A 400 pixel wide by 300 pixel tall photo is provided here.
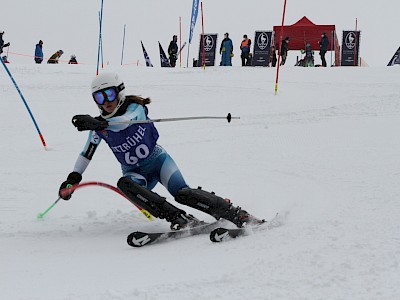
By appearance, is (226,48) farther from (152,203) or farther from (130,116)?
(152,203)

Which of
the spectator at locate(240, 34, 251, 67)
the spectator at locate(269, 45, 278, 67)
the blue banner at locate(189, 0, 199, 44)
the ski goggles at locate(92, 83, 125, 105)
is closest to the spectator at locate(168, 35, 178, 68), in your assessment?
the blue banner at locate(189, 0, 199, 44)

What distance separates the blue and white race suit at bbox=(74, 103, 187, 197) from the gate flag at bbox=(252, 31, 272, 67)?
58.1ft

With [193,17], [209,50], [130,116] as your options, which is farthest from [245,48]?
[130,116]

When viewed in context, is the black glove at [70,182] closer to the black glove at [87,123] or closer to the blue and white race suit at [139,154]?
the blue and white race suit at [139,154]

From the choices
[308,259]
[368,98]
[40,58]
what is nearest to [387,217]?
[308,259]

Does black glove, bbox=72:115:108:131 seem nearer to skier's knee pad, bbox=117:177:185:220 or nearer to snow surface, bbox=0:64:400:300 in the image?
skier's knee pad, bbox=117:177:185:220

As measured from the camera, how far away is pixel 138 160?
14.6 ft

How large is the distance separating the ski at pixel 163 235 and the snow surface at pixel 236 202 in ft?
0.22

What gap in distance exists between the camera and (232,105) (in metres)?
11.6

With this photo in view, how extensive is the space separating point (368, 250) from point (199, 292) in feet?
3.28

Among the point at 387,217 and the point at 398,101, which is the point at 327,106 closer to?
the point at 398,101

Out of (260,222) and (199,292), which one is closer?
(199,292)

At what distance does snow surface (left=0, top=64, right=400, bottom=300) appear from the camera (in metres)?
2.85

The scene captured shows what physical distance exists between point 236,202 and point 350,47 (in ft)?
60.3
